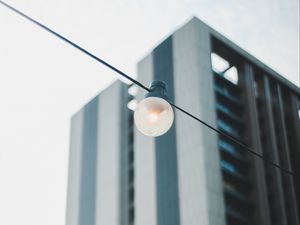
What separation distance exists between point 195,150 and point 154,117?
179 feet

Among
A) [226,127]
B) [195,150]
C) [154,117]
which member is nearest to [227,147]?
[226,127]

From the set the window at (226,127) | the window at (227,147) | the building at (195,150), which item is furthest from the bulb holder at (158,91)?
the window at (226,127)

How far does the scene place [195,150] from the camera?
61656 mm

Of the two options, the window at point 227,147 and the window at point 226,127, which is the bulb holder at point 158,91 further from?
the window at point 226,127

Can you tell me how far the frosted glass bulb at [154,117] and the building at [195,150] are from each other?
51211 mm

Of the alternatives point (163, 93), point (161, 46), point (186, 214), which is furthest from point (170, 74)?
point (163, 93)

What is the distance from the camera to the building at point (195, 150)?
202 ft

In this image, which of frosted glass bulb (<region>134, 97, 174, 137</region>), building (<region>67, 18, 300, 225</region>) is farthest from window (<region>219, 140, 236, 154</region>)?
frosted glass bulb (<region>134, 97, 174, 137</region>)

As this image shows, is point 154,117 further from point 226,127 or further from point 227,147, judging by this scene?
point 226,127

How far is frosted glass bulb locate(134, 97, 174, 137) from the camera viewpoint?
732 centimetres

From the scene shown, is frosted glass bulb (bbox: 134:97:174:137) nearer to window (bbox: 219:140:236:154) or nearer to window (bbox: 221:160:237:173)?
window (bbox: 221:160:237:173)

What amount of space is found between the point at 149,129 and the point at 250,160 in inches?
2399

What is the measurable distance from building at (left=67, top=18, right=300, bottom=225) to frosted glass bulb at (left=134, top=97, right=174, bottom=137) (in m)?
51.2

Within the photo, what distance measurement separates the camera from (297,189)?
72.6 meters
